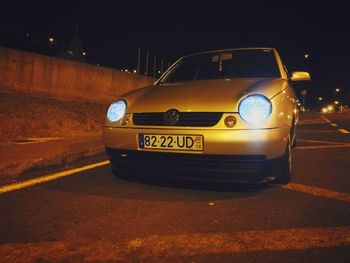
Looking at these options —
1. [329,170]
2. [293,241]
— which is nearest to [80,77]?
[329,170]

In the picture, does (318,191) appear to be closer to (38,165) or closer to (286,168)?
(286,168)

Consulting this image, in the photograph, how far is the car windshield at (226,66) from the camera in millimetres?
4801

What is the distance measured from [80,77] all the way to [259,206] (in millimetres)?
10178

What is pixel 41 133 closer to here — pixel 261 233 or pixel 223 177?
pixel 223 177

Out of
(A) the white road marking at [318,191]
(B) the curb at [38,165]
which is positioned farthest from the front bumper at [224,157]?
(B) the curb at [38,165]

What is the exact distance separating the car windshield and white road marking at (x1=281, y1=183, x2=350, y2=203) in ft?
4.27

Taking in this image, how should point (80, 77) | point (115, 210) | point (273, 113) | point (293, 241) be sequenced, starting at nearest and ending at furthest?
point (293, 241), point (115, 210), point (273, 113), point (80, 77)

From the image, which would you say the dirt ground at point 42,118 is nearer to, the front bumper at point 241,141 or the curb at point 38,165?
the curb at point 38,165

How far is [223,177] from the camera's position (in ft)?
11.3

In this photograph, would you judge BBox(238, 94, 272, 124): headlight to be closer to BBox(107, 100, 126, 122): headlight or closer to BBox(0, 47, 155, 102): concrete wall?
BBox(107, 100, 126, 122): headlight

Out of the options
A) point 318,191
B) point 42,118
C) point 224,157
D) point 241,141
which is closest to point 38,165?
point 224,157

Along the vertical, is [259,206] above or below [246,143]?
below

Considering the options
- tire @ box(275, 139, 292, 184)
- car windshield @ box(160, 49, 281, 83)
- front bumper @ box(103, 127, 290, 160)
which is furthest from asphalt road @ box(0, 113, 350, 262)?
car windshield @ box(160, 49, 281, 83)

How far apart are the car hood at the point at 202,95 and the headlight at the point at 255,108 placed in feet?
0.19
